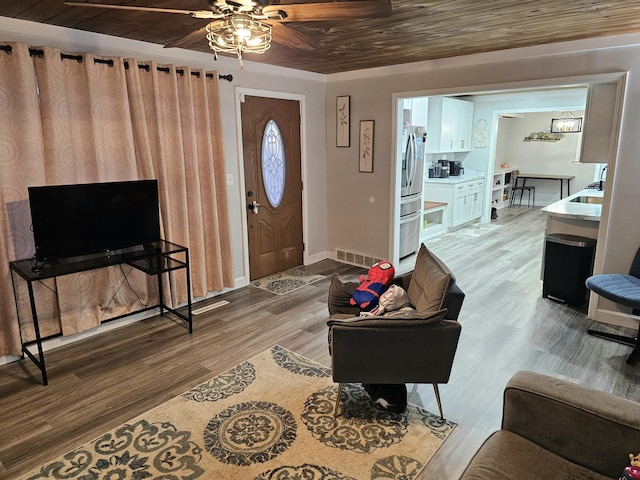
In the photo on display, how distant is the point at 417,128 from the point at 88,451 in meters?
5.41

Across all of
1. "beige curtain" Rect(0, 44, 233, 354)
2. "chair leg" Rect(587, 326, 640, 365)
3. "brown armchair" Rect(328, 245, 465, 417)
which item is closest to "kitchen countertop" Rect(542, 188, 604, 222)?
"chair leg" Rect(587, 326, 640, 365)

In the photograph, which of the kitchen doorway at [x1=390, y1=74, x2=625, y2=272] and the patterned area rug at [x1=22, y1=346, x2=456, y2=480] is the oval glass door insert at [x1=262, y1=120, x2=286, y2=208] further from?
the patterned area rug at [x1=22, y1=346, x2=456, y2=480]

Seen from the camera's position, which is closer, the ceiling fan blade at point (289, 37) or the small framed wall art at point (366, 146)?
the ceiling fan blade at point (289, 37)

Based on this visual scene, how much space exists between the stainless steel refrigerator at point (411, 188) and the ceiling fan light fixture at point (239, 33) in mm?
3751

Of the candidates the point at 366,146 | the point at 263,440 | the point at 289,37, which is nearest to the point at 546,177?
the point at 366,146

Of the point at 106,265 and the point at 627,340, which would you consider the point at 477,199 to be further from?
the point at 106,265

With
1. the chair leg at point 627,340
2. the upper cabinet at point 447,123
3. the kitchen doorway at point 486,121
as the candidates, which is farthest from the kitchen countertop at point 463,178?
the chair leg at point 627,340

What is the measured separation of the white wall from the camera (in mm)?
3162

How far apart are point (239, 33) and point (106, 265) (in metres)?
2.19

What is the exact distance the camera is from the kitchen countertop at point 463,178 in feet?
24.3

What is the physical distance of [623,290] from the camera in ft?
10.6

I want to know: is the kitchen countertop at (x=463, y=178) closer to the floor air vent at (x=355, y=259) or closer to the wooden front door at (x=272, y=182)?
the floor air vent at (x=355, y=259)

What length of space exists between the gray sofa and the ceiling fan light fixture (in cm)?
190

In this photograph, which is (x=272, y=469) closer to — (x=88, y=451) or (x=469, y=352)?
(x=88, y=451)
